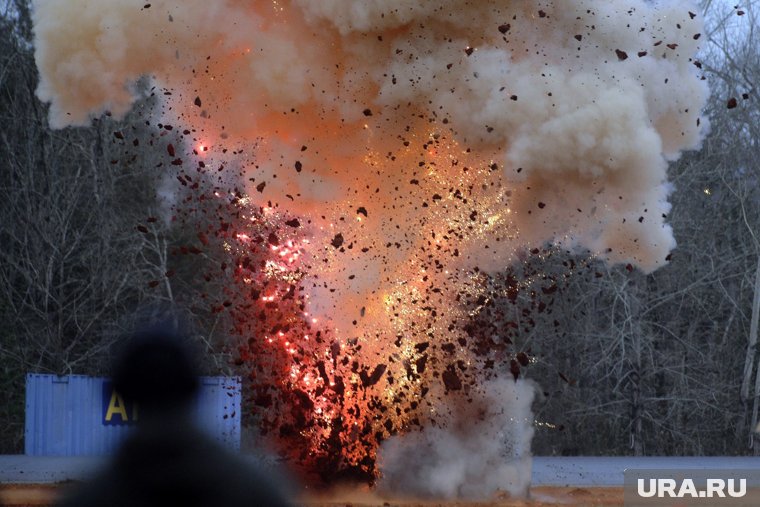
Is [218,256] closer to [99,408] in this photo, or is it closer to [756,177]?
[99,408]

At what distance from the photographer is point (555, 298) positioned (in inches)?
1088

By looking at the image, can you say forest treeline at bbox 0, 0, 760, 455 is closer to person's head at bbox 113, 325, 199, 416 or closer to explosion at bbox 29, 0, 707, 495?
explosion at bbox 29, 0, 707, 495

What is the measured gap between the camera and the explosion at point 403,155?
13305 mm

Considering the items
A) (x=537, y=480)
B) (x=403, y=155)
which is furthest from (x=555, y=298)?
(x=403, y=155)

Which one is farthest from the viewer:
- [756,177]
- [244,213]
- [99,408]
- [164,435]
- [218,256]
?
[756,177]

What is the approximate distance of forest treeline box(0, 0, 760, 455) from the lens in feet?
84.5

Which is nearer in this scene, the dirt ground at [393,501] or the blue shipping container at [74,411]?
the dirt ground at [393,501]

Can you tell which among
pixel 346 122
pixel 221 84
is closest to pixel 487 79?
pixel 346 122

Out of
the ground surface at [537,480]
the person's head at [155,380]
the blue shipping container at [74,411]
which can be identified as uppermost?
the person's head at [155,380]

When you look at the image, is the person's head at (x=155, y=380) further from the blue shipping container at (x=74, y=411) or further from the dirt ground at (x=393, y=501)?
the blue shipping container at (x=74, y=411)

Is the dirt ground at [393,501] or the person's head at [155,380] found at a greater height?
the person's head at [155,380]

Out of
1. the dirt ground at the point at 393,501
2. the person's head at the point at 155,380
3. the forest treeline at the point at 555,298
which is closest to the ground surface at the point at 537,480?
the dirt ground at the point at 393,501

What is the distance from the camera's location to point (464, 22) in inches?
523

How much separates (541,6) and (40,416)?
1285 cm
